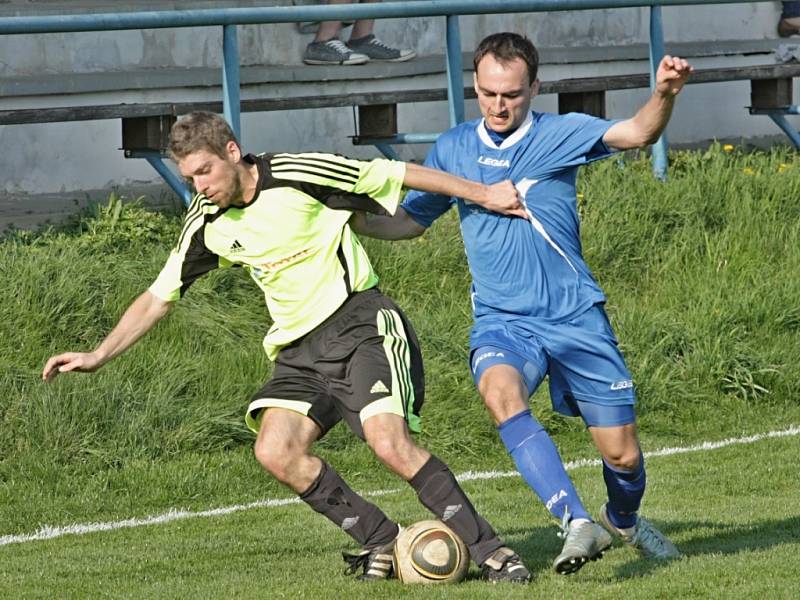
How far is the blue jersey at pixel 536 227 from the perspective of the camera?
6691mm

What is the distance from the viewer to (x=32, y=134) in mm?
13102

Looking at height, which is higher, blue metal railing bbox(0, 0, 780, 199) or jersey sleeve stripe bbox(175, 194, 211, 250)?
blue metal railing bbox(0, 0, 780, 199)

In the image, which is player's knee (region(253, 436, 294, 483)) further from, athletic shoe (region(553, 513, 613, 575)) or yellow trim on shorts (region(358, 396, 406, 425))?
athletic shoe (region(553, 513, 613, 575))

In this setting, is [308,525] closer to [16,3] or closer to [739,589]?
[739,589]

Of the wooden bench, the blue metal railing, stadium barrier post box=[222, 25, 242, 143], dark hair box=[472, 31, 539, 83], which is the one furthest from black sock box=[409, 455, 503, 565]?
the wooden bench

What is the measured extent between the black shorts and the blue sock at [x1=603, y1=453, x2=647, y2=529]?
88 cm

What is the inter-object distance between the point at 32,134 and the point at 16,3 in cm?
110

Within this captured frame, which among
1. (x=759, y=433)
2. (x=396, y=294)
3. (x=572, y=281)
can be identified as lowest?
(x=759, y=433)

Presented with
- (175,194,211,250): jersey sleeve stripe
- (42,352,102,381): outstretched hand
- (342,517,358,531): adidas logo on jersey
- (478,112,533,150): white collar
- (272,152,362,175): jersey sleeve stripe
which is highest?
(478,112,533,150): white collar

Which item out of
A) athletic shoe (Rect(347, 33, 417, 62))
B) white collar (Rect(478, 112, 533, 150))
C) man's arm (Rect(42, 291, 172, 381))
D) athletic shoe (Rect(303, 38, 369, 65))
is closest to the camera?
man's arm (Rect(42, 291, 172, 381))

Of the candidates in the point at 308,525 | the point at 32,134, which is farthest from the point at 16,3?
the point at 308,525

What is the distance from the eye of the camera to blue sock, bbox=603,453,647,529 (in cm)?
698

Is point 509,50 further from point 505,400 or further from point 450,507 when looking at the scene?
point 450,507

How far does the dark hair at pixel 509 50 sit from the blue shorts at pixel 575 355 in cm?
97
